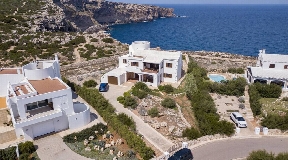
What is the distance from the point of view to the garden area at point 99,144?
24.4 m

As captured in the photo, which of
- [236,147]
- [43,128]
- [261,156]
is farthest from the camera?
[43,128]

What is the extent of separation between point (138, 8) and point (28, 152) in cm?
18534

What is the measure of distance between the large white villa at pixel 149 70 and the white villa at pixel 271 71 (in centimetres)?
1373

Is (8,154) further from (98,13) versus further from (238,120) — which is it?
(98,13)

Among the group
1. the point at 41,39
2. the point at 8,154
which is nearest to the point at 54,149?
the point at 8,154

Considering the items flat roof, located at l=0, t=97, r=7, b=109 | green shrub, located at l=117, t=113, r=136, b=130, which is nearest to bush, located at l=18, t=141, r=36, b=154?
green shrub, located at l=117, t=113, r=136, b=130

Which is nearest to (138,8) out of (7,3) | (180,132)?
(7,3)

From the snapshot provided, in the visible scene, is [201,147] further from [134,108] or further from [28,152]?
[28,152]

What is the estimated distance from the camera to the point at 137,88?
134 feet

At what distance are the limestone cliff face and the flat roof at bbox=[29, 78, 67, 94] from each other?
111 meters

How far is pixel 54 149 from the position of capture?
25609 millimetres

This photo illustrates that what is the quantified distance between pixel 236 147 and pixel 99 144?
14287 mm

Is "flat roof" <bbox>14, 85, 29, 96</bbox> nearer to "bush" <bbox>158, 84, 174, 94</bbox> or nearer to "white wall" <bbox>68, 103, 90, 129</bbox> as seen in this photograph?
"white wall" <bbox>68, 103, 90, 129</bbox>

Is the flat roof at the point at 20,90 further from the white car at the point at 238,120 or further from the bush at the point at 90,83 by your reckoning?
the white car at the point at 238,120
